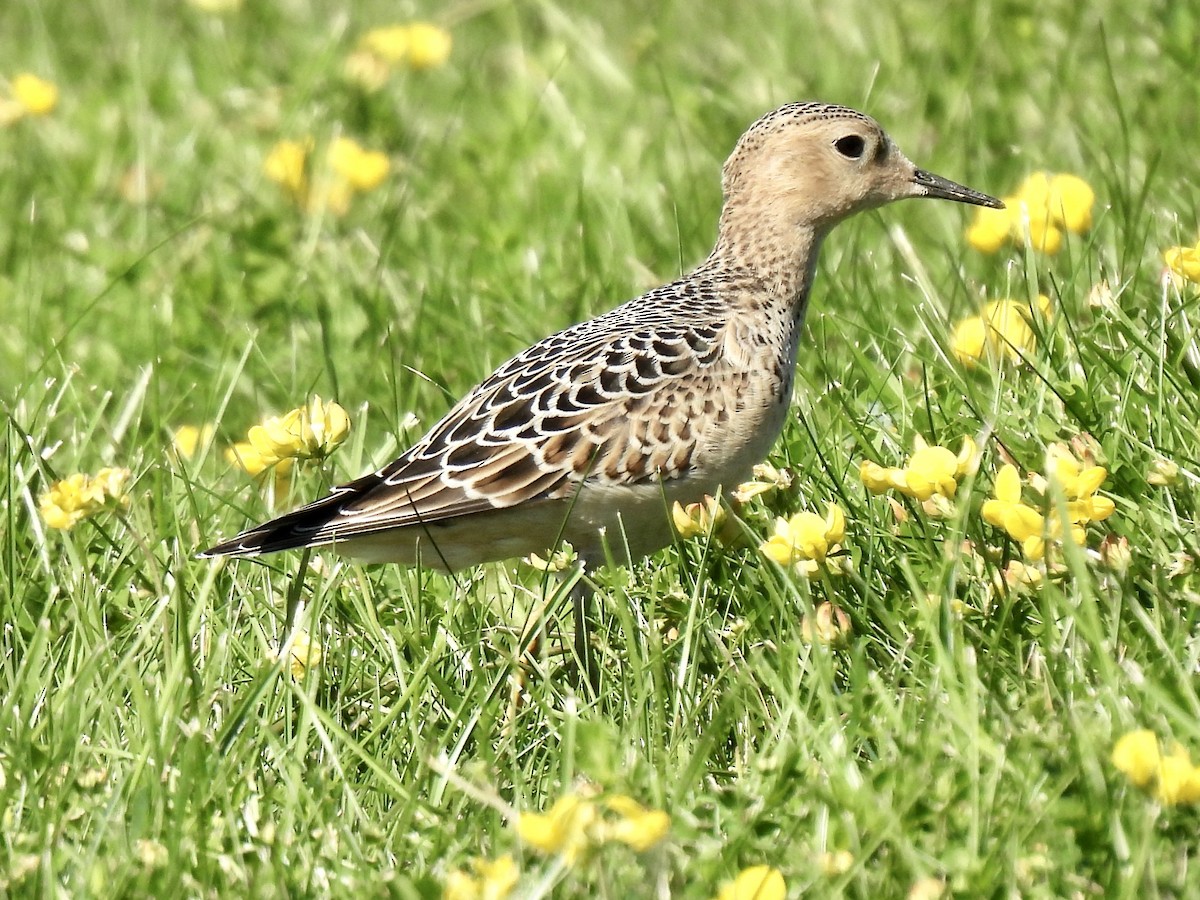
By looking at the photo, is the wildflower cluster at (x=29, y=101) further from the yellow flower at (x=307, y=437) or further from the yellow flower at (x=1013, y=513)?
the yellow flower at (x=1013, y=513)

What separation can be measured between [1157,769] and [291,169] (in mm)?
5256

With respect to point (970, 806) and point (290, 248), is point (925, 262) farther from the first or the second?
point (970, 806)

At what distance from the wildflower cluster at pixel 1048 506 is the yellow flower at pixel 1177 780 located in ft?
2.27

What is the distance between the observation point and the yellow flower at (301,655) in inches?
162

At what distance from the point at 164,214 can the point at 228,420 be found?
1.70 metres

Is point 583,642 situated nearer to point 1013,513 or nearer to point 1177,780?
point 1013,513

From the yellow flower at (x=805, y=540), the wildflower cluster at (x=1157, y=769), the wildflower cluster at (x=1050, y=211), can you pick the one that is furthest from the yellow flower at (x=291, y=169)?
the wildflower cluster at (x=1157, y=769)

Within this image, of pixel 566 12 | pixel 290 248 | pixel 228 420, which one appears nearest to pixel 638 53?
pixel 566 12

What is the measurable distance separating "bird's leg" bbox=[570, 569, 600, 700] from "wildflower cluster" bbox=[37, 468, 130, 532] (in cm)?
106

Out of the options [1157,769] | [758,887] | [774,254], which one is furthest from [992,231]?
[758,887]

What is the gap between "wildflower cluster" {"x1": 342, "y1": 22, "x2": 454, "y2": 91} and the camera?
8.23 m

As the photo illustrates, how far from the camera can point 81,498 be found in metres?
4.05

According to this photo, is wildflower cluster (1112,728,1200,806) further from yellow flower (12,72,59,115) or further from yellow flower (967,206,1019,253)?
yellow flower (12,72,59,115)

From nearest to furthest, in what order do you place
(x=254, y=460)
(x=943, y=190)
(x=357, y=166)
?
(x=254, y=460) < (x=943, y=190) < (x=357, y=166)
